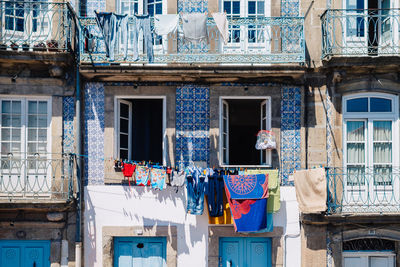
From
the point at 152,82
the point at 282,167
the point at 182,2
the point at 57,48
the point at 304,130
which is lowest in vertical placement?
the point at 282,167

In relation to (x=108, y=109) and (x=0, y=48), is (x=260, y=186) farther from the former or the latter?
(x=0, y=48)

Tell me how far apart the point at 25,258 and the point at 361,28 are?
8827 millimetres

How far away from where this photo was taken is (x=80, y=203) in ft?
29.3

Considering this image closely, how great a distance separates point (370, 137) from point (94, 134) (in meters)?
5.95

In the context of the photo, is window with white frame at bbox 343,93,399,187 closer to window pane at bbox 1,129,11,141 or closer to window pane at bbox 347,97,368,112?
window pane at bbox 347,97,368,112

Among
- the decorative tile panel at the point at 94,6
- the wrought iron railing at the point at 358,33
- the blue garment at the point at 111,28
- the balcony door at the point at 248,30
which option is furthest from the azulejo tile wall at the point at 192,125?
the wrought iron railing at the point at 358,33

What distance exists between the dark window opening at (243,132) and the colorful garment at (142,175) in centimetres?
377

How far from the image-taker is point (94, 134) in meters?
9.09

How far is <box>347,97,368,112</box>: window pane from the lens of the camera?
9023mm

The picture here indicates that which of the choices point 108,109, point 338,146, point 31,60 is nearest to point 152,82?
point 108,109

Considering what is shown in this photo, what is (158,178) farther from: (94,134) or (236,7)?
(236,7)

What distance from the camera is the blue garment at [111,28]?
851 cm

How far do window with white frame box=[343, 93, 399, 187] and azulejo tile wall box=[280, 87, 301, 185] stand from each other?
3.27ft

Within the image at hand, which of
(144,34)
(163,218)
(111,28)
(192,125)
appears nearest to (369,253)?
(163,218)
